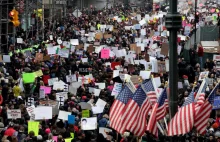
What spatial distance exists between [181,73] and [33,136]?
13104 millimetres

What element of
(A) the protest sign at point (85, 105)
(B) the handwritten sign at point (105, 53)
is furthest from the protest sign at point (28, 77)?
(B) the handwritten sign at point (105, 53)

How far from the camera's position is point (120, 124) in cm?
1483

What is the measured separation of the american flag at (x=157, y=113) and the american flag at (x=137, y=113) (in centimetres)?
33

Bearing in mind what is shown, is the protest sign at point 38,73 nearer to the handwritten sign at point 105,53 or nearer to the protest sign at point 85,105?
the protest sign at point 85,105

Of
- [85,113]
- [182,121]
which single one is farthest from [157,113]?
[85,113]

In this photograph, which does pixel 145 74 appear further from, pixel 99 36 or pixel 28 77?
pixel 99 36

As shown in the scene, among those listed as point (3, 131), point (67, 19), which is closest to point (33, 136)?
point (3, 131)

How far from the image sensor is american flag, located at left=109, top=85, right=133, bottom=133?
588 inches

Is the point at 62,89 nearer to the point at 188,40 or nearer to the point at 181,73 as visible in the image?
the point at 181,73

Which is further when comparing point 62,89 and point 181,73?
point 181,73

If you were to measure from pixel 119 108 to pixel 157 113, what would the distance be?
1007 mm

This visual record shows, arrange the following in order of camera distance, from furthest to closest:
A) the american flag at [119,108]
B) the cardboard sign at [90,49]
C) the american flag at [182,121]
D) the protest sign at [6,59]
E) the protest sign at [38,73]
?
the cardboard sign at [90,49] < the protest sign at [6,59] < the protest sign at [38,73] < the american flag at [119,108] < the american flag at [182,121]

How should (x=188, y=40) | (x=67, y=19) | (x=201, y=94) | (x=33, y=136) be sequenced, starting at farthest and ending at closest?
1. (x=67, y=19)
2. (x=188, y=40)
3. (x=33, y=136)
4. (x=201, y=94)

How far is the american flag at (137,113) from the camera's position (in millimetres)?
14578
